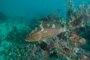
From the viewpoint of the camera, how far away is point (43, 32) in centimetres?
439

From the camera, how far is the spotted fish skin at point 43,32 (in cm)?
411

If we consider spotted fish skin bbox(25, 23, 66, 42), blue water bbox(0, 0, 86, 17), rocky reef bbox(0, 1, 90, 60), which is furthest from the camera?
blue water bbox(0, 0, 86, 17)

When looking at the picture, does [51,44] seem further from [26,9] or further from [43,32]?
[26,9]

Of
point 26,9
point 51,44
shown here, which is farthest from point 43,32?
point 26,9

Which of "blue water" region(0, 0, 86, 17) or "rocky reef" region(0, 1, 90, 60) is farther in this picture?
"blue water" region(0, 0, 86, 17)

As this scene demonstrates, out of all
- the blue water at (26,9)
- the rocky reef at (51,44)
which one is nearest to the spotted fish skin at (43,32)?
the rocky reef at (51,44)

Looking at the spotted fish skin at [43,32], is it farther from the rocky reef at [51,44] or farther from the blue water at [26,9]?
the blue water at [26,9]

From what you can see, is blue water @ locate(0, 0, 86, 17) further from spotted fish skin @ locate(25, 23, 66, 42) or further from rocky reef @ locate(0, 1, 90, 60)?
spotted fish skin @ locate(25, 23, 66, 42)

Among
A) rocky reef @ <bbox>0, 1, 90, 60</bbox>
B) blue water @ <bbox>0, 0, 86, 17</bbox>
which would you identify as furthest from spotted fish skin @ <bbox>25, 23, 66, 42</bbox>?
blue water @ <bbox>0, 0, 86, 17</bbox>

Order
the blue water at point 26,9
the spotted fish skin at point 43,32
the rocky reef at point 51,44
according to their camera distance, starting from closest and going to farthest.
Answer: the spotted fish skin at point 43,32, the rocky reef at point 51,44, the blue water at point 26,9

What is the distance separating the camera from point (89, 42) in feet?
21.9

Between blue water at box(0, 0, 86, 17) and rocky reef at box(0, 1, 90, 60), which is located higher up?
blue water at box(0, 0, 86, 17)

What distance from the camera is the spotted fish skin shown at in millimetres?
4115

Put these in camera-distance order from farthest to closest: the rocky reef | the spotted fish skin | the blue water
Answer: the blue water, the rocky reef, the spotted fish skin
